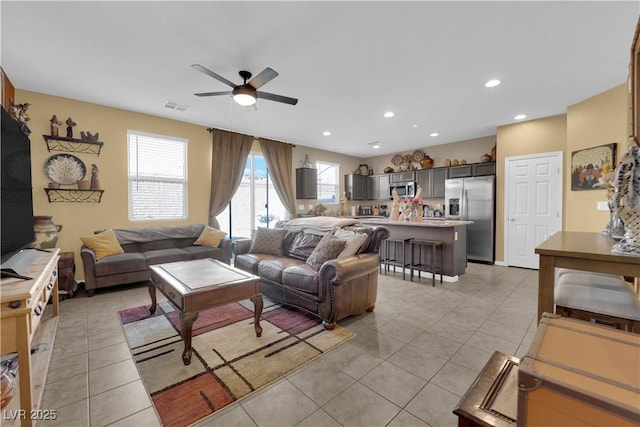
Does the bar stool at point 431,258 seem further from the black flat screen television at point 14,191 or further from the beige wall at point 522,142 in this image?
the black flat screen television at point 14,191

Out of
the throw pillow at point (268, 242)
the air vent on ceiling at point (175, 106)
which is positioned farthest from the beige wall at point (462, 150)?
the air vent on ceiling at point (175, 106)

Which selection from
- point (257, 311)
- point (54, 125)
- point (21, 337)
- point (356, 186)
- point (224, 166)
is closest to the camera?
point (21, 337)

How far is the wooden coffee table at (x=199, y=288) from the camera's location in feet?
6.89

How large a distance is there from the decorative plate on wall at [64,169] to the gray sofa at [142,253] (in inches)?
36.5

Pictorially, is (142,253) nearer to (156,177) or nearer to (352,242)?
(156,177)

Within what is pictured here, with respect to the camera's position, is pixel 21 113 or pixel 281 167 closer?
pixel 21 113

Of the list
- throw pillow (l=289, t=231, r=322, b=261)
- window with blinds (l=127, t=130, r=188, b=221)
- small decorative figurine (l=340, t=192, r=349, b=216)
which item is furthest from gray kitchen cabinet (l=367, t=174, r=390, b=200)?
window with blinds (l=127, t=130, r=188, b=221)

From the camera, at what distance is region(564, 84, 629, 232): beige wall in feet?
11.4

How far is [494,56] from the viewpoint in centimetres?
275

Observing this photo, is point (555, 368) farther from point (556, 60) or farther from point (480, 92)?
point (480, 92)

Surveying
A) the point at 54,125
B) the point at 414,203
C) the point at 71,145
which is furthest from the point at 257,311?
the point at 54,125

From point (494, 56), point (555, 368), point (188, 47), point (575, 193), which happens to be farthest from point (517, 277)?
point (188, 47)

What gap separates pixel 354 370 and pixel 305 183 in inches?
195

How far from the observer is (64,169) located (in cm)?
381
